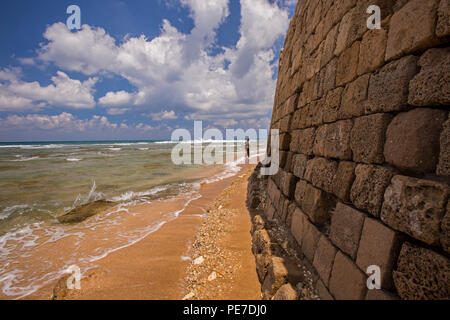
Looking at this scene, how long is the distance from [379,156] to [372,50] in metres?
1.06

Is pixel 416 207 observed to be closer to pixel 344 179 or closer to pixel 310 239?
pixel 344 179

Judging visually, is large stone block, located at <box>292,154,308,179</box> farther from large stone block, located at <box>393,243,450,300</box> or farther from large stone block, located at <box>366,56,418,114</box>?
large stone block, located at <box>393,243,450,300</box>

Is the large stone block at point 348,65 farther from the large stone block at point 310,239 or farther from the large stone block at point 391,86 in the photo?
the large stone block at point 310,239

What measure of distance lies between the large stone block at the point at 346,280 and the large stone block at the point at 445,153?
1025 mm

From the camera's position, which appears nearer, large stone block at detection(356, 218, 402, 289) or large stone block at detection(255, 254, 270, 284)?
large stone block at detection(356, 218, 402, 289)

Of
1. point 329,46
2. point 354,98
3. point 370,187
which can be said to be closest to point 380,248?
point 370,187

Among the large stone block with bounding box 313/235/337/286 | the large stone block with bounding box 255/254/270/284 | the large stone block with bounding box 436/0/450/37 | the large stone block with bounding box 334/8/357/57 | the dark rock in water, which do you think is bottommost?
the dark rock in water

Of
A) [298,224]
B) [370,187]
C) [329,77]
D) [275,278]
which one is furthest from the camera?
[298,224]

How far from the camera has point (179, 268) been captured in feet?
11.5

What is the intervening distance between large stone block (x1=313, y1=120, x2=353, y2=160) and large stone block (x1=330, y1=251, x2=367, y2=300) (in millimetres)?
1064

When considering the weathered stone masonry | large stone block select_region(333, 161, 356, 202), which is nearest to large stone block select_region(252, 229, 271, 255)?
the weathered stone masonry

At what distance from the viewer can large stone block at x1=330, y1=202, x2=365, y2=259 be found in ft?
5.93
